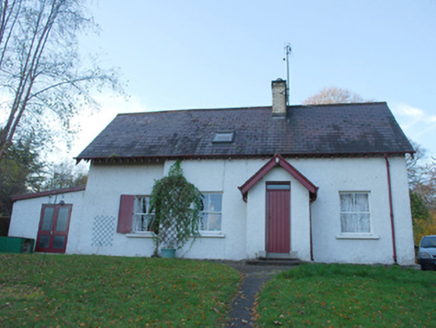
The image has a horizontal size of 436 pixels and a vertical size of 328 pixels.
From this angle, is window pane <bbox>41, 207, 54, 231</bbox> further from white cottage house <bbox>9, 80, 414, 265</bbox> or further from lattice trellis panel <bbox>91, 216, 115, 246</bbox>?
lattice trellis panel <bbox>91, 216, 115, 246</bbox>

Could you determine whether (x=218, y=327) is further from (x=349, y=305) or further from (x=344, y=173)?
(x=344, y=173)

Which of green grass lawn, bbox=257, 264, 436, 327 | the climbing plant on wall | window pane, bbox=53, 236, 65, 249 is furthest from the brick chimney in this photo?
window pane, bbox=53, 236, 65, 249

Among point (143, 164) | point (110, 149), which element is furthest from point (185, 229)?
point (110, 149)

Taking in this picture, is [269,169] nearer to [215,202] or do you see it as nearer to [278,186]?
[278,186]

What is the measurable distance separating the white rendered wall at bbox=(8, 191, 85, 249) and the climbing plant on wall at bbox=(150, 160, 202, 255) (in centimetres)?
426

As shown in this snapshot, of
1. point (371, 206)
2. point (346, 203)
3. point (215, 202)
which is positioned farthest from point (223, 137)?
point (371, 206)

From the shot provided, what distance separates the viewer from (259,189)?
1381 centimetres

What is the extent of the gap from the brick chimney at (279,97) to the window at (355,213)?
204 inches

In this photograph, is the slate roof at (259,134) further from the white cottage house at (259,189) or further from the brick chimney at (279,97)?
the brick chimney at (279,97)

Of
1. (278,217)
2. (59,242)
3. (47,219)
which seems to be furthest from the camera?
(47,219)

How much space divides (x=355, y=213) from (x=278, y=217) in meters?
2.95

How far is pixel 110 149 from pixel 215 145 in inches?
187

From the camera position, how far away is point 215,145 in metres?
15.7

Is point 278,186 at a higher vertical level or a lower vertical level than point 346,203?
higher
